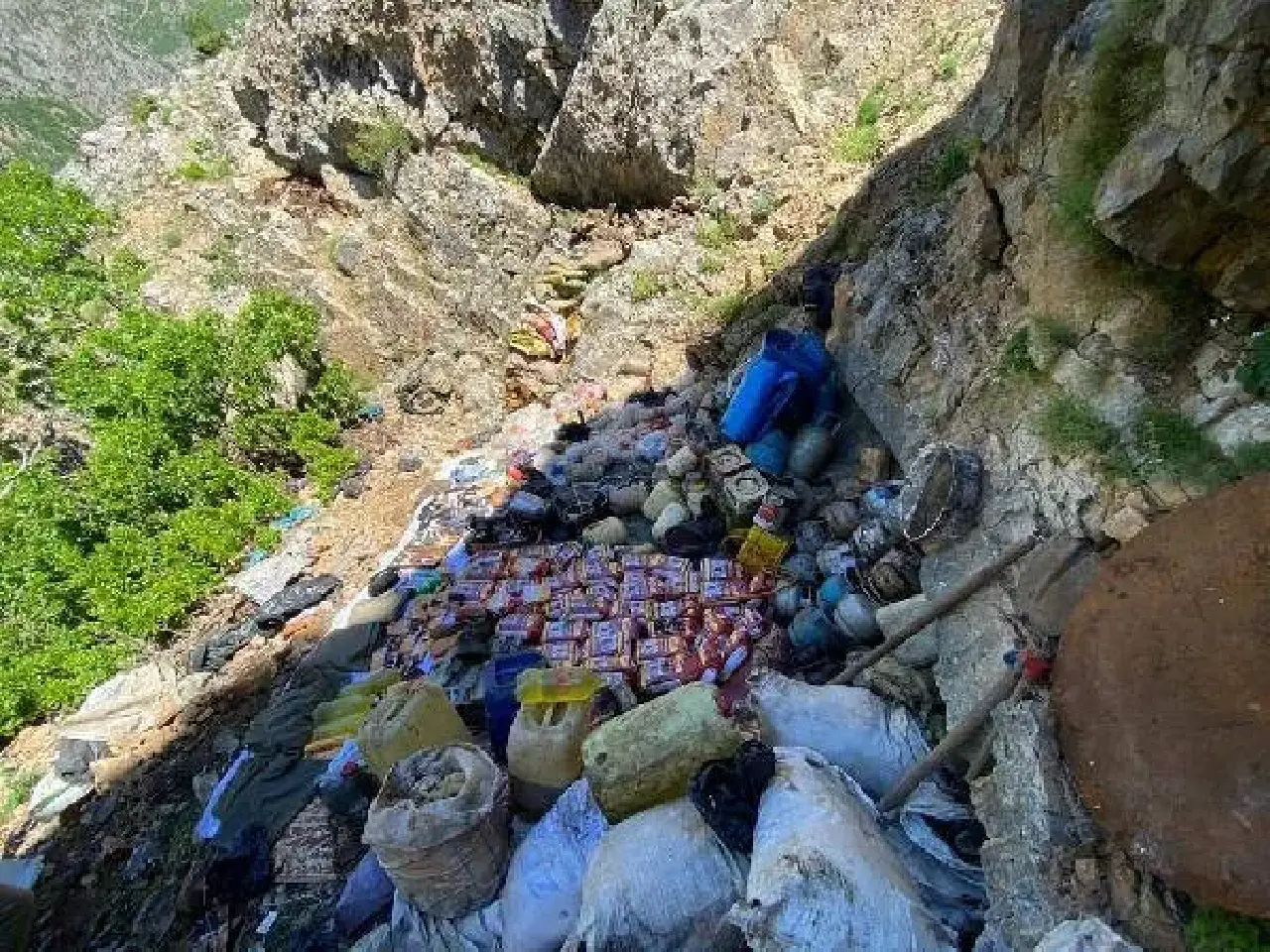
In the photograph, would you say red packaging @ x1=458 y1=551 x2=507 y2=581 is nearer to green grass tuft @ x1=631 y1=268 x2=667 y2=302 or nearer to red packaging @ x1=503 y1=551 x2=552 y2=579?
red packaging @ x1=503 y1=551 x2=552 y2=579

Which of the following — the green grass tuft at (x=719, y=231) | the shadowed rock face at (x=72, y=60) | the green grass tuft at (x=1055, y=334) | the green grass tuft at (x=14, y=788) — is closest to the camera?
the green grass tuft at (x=1055, y=334)

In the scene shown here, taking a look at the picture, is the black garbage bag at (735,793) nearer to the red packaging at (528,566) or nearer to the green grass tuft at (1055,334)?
the green grass tuft at (1055,334)

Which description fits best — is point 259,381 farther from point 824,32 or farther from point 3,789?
point 824,32

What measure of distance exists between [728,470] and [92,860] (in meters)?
3.99

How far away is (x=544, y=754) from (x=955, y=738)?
138 cm

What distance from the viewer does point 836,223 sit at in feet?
19.6

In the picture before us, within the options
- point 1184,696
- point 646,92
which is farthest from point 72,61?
point 1184,696

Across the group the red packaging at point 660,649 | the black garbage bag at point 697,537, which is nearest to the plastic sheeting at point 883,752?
the red packaging at point 660,649

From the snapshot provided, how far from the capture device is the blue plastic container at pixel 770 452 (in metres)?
Answer: 4.34

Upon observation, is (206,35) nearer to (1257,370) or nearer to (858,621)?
(858,621)

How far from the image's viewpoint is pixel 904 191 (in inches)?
212

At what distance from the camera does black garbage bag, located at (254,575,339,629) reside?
17.9 ft

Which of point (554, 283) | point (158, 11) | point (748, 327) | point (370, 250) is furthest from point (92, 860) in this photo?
point (158, 11)

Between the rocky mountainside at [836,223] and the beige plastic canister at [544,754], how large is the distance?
1294 mm
